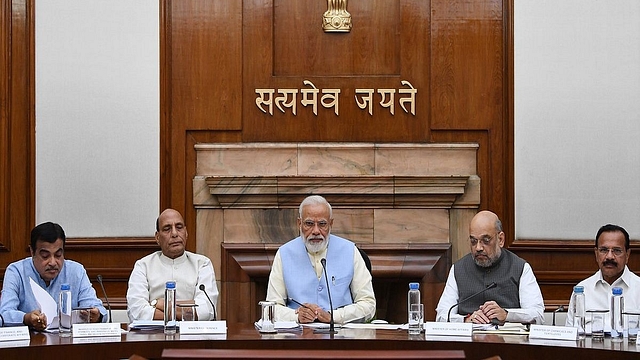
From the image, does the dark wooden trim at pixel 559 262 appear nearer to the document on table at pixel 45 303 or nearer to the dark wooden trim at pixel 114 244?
the dark wooden trim at pixel 114 244

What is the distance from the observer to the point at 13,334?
4.57m

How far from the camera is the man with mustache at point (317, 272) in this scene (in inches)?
229

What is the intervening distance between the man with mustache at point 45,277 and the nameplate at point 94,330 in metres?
0.56

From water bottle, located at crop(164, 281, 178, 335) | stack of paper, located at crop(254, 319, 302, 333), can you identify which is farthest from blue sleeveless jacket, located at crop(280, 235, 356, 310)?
water bottle, located at crop(164, 281, 178, 335)

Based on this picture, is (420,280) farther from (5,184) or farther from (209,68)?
(5,184)

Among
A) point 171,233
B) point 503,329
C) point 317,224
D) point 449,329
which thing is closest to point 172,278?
point 171,233

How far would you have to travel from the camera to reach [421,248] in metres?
6.83

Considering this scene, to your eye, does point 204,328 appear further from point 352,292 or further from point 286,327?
point 352,292

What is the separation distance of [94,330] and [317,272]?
1.56 metres

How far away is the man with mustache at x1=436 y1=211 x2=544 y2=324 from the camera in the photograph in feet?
18.6

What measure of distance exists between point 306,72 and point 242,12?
548mm

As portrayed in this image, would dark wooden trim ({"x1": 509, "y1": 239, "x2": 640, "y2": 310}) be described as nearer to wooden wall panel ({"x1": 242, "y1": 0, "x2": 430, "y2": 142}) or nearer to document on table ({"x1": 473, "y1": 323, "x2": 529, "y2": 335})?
wooden wall panel ({"x1": 242, "y1": 0, "x2": 430, "y2": 142})

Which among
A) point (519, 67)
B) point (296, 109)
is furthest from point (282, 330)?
point (519, 67)

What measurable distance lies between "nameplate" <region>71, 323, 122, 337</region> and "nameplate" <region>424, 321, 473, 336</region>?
132 cm
